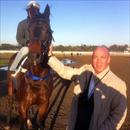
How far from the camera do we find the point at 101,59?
4203 mm

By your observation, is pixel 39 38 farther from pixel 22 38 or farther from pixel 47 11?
pixel 22 38

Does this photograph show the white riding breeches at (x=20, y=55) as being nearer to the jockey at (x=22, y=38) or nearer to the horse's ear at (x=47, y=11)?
the jockey at (x=22, y=38)

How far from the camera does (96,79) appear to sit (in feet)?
14.0

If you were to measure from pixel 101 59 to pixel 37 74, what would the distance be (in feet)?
11.3

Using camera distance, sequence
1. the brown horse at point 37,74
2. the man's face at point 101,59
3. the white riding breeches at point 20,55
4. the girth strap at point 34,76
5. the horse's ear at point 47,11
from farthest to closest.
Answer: the white riding breeches at point 20,55, the girth strap at point 34,76, the horse's ear at point 47,11, the brown horse at point 37,74, the man's face at point 101,59

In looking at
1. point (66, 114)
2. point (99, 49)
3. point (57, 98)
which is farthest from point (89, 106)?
point (57, 98)

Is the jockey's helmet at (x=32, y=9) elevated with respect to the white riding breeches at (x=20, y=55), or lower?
elevated

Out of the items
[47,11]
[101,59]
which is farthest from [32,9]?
[101,59]

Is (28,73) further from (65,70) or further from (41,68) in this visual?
(65,70)

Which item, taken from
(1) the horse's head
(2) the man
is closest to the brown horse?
(1) the horse's head

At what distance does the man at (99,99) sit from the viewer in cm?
406

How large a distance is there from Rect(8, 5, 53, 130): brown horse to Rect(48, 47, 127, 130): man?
2375mm

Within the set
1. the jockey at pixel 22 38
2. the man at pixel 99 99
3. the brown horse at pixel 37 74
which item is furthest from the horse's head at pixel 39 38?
the man at pixel 99 99

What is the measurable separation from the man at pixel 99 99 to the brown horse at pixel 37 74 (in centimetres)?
238
